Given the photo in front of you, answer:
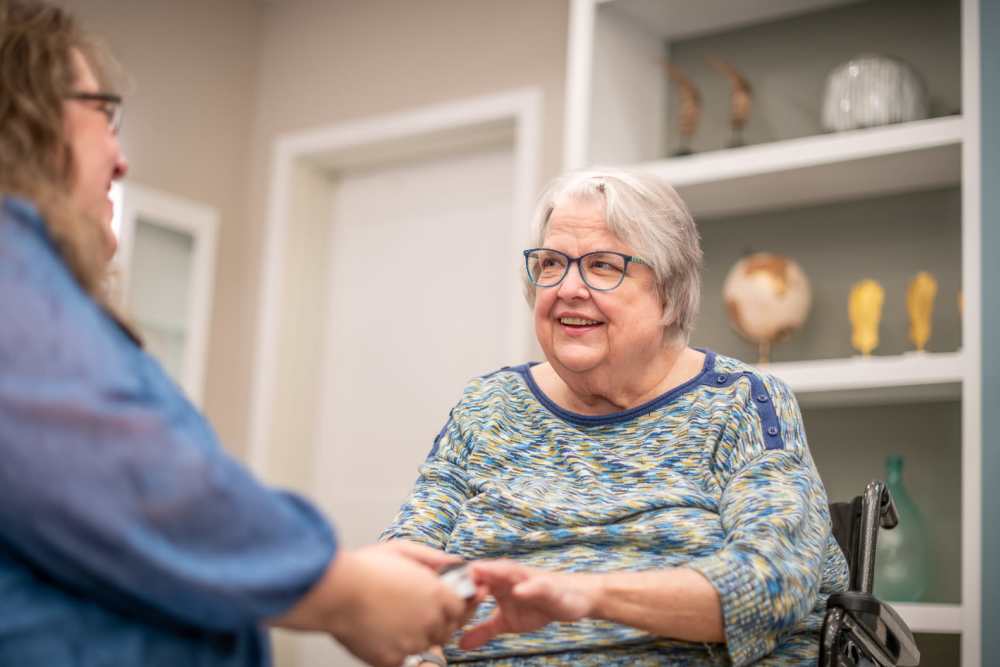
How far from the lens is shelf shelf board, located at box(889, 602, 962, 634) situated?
2469 millimetres

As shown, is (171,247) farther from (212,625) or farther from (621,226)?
(212,625)

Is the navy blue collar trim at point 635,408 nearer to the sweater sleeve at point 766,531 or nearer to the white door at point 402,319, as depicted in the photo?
the sweater sleeve at point 766,531

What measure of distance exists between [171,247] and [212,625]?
→ 3.29m

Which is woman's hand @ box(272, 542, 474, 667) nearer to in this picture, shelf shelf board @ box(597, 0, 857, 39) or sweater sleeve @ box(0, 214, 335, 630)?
sweater sleeve @ box(0, 214, 335, 630)

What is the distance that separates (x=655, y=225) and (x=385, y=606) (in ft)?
2.82

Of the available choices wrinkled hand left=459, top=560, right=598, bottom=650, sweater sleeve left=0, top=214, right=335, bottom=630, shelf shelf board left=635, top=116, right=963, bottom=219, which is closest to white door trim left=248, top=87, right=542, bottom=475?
shelf shelf board left=635, top=116, right=963, bottom=219

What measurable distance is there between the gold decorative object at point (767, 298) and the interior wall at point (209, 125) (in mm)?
1906

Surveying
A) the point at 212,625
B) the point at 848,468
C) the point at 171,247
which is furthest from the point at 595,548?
the point at 171,247

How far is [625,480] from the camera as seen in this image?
62.2 inches

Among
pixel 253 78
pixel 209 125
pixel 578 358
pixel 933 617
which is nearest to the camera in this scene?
pixel 578 358

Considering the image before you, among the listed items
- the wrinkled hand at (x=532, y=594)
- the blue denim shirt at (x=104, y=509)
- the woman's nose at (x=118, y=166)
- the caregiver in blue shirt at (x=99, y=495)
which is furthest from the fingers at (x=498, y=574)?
the woman's nose at (x=118, y=166)

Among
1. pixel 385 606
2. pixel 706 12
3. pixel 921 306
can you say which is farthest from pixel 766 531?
pixel 706 12

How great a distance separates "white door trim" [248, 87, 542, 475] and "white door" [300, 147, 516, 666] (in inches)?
6.2

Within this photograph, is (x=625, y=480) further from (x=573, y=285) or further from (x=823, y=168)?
(x=823, y=168)
